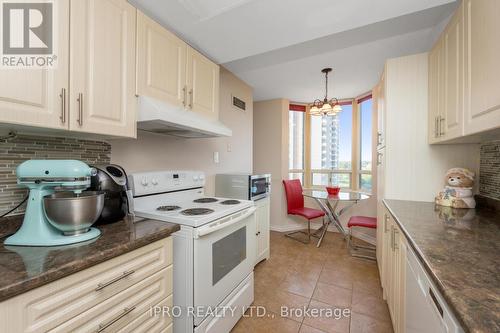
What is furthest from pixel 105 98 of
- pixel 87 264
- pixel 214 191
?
pixel 214 191

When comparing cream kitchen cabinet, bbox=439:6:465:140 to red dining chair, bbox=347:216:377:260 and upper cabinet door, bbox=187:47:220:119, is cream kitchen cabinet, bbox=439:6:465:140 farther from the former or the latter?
upper cabinet door, bbox=187:47:220:119

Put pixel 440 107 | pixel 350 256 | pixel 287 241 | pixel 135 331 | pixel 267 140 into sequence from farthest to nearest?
pixel 267 140
pixel 287 241
pixel 350 256
pixel 440 107
pixel 135 331

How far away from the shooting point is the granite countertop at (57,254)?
629 millimetres

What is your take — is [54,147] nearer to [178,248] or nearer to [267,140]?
[178,248]

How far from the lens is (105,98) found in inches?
45.4

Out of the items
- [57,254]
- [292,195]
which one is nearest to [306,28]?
[57,254]

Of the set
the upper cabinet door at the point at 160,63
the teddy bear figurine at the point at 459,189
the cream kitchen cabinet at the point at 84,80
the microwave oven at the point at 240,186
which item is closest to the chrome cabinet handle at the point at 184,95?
the upper cabinet door at the point at 160,63

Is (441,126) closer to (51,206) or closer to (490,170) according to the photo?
(490,170)

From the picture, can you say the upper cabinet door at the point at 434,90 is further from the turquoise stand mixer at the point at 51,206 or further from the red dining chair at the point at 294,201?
the turquoise stand mixer at the point at 51,206

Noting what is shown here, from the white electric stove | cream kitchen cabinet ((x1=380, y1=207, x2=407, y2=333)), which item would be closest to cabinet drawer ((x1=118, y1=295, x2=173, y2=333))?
the white electric stove

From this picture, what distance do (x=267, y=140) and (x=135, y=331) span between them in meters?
3.31

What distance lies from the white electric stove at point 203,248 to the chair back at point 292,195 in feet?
5.71

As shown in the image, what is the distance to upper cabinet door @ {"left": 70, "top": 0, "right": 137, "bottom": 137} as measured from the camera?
1.03 meters

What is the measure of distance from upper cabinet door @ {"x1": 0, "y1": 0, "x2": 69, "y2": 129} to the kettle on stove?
0.99 feet
